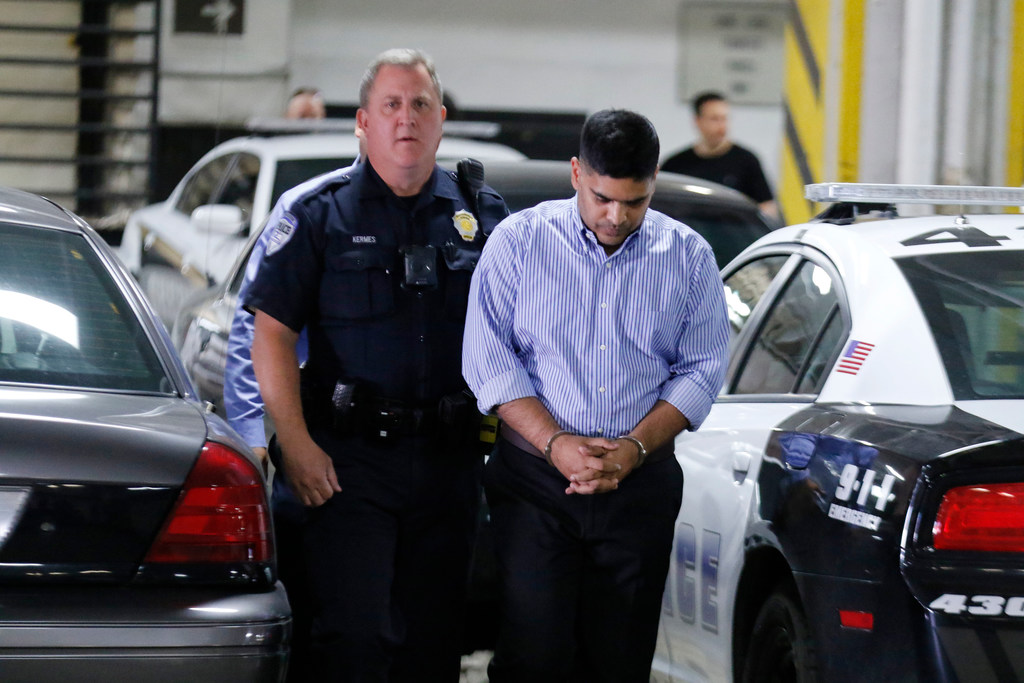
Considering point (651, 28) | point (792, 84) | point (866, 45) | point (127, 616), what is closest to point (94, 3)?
point (651, 28)

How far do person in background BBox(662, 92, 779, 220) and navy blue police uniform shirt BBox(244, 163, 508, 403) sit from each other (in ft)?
14.4

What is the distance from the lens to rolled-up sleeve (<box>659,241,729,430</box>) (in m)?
3.48

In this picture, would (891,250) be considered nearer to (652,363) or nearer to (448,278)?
(652,363)

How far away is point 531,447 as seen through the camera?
3455 millimetres

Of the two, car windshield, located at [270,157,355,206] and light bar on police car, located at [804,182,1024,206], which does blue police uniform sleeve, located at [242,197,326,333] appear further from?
car windshield, located at [270,157,355,206]

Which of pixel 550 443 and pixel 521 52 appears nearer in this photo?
pixel 550 443

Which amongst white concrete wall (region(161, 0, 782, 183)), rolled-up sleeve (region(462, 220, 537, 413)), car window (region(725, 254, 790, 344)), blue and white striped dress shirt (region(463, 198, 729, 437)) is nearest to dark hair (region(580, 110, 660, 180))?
blue and white striped dress shirt (region(463, 198, 729, 437))

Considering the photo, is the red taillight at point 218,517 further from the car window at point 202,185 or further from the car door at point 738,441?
the car window at point 202,185

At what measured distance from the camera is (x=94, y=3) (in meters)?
11.8

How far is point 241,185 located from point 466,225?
4272 millimetres

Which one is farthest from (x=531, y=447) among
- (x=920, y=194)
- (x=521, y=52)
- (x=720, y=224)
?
(x=521, y=52)

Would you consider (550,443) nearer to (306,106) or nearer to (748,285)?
(748,285)

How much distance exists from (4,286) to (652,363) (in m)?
1.42

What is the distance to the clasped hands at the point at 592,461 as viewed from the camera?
10.9 feet
